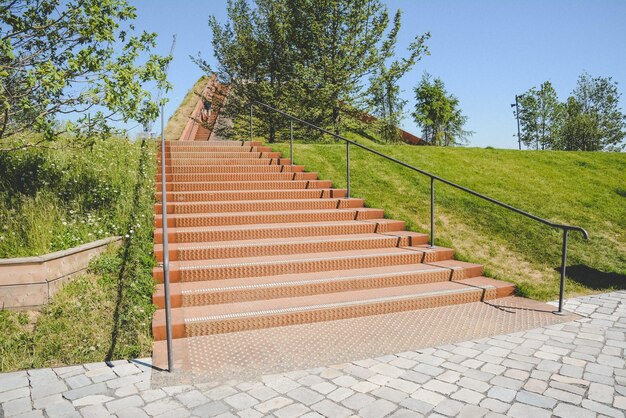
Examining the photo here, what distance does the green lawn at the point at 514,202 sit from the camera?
6.72 metres

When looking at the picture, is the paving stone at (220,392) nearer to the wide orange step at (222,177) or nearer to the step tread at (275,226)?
the step tread at (275,226)

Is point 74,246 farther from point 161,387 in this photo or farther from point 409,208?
point 409,208

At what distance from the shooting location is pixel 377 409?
9.70 ft

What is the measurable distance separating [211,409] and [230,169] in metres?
6.38

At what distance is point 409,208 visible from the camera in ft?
27.3

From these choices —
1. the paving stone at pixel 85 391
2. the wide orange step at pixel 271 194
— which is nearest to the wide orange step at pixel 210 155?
the wide orange step at pixel 271 194

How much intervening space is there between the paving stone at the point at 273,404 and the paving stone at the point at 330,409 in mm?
210

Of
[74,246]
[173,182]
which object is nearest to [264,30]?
[173,182]

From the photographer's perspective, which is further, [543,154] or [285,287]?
[543,154]

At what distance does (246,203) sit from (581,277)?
18.5 feet

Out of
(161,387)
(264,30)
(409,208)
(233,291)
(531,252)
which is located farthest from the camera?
(264,30)

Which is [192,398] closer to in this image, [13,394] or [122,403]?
[122,403]

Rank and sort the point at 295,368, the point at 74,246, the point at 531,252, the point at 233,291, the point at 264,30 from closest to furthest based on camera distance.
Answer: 1. the point at 295,368
2. the point at 233,291
3. the point at 74,246
4. the point at 531,252
5. the point at 264,30

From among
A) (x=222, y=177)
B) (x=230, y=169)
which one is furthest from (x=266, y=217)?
(x=230, y=169)
